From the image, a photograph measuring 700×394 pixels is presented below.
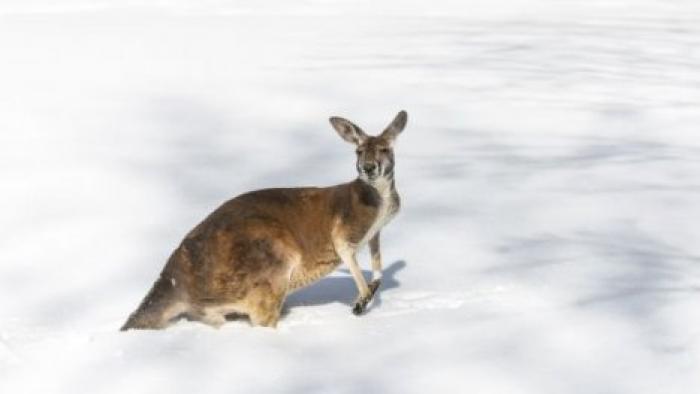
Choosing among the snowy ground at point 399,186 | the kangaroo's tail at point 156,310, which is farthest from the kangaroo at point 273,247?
the snowy ground at point 399,186

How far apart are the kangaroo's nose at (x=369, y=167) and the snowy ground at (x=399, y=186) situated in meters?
0.55

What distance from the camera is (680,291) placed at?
441 cm

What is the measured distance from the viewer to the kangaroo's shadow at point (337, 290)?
4.73m

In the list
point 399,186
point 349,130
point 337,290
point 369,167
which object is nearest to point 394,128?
point 349,130

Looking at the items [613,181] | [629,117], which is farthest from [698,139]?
[613,181]

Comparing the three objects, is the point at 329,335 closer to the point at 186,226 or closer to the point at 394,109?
the point at 186,226

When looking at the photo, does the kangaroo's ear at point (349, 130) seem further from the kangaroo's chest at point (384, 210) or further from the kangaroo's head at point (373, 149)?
the kangaroo's chest at point (384, 210)

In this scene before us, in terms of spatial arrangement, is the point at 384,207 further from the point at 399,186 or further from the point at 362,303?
the point at 399,186

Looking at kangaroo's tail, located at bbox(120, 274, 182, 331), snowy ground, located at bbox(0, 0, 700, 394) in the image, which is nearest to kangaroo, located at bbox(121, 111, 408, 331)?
kangaroo's tail, located at bbox(120, 274, 182, 331)

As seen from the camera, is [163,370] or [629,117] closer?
[163,370]

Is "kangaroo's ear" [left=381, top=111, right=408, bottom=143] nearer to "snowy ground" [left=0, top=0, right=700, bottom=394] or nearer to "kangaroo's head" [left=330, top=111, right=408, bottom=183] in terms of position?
"kangaroo's head" [left=330, top=111, right=408, bottom=183]

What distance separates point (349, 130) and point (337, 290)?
0.76m

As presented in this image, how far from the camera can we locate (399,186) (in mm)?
6633

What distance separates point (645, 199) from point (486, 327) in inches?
91.0
